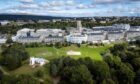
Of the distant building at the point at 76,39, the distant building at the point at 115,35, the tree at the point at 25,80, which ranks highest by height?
the tree at the point at 25,80

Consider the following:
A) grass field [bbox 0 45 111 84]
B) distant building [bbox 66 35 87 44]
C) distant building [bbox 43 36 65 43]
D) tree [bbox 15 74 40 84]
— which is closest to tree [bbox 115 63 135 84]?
grass field [bbox 0 45 111 84]

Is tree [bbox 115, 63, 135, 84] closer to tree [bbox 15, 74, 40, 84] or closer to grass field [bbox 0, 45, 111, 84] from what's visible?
grass field [bbox 0, 45, 111, 84]

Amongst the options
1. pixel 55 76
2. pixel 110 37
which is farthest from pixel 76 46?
pixel 55 76

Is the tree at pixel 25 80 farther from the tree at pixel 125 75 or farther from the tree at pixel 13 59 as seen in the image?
the tree at pixel 13 59

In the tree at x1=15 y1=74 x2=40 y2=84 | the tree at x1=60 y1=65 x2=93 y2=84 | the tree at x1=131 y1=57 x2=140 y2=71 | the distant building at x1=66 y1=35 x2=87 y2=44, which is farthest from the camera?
the distant building at x1=66 y1=35 x2=87 y2=44

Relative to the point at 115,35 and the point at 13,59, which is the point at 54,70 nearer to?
the point at 13,59

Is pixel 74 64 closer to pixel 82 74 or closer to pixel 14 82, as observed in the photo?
pixel 82 74

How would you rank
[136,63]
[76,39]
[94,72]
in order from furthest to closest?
[76,39] → [136,63] → [94,72]

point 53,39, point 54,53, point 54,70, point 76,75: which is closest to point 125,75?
point 76,75

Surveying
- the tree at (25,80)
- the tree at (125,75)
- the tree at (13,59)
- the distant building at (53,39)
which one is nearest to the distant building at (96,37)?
the distant building at (53,39)
